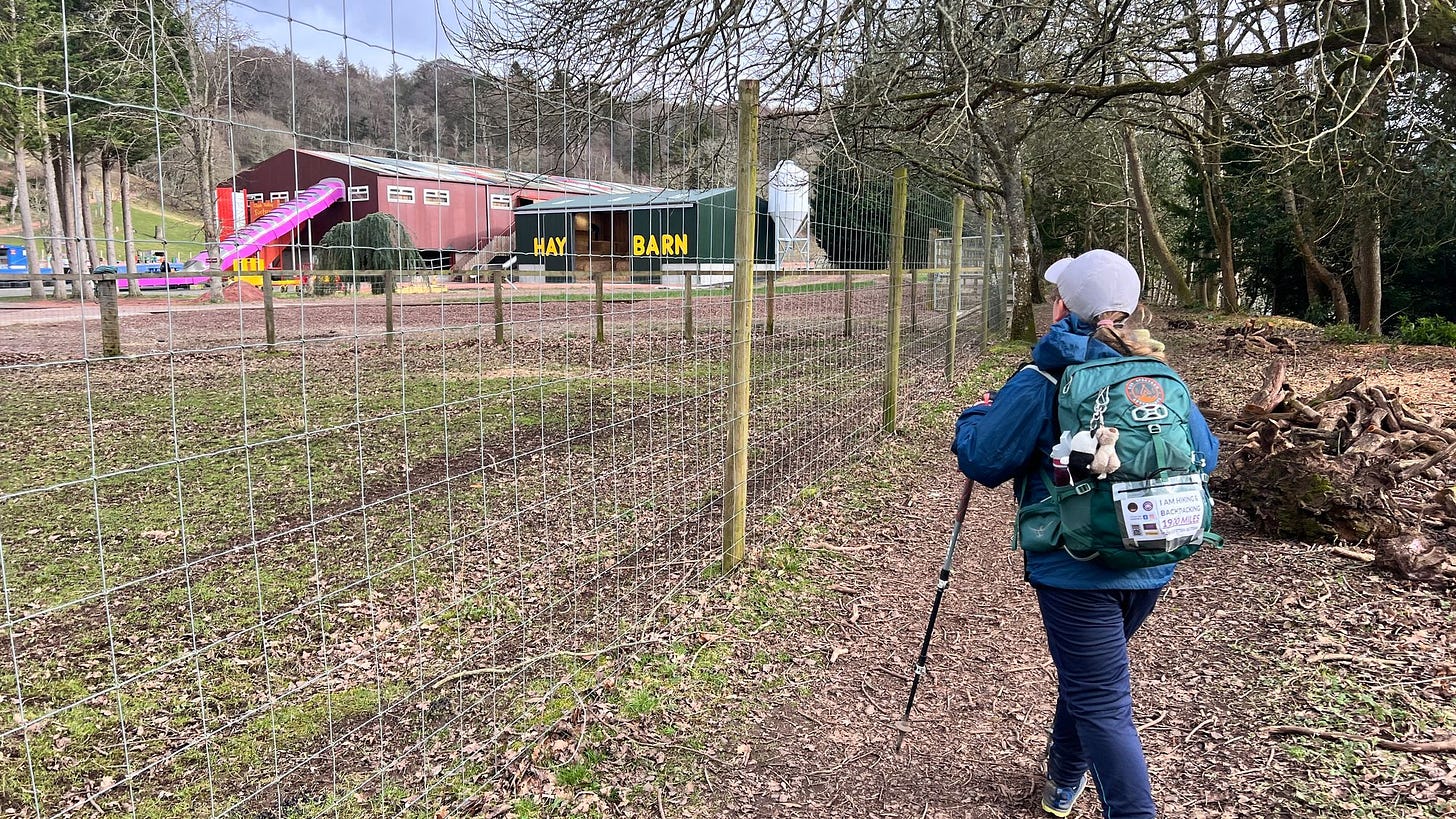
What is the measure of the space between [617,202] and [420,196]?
1.25m

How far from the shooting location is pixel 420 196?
8.88ft

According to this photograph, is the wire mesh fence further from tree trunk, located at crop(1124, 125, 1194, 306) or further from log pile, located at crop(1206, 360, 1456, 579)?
tree trunk, located at crop(1124, 125, 1194, 306)

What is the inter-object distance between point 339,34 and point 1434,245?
1742 cm

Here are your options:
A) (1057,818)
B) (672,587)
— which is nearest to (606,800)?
(1057,818)

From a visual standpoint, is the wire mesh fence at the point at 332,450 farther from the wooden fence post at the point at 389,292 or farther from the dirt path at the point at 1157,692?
the dirt path at the point at 1157,692

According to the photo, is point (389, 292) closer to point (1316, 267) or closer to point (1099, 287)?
point (1099, 287)

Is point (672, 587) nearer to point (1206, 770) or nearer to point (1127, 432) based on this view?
point (1206, 770)

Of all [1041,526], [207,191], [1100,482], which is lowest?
[1041,526]

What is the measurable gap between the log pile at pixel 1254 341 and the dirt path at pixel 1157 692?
34.0 ft

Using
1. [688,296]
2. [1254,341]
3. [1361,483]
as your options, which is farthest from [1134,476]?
[1254,341]

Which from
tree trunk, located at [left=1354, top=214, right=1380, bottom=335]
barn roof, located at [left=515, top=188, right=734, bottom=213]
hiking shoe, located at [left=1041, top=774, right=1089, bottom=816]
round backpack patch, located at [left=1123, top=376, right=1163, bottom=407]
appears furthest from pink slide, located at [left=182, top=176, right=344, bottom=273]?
tree trunk, located at [left=1354, top=214, right=1380, bottom=335]

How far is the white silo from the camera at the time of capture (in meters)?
6.07

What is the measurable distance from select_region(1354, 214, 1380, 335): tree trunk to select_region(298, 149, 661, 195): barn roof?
14751 millimetres

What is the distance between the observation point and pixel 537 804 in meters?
2.89
